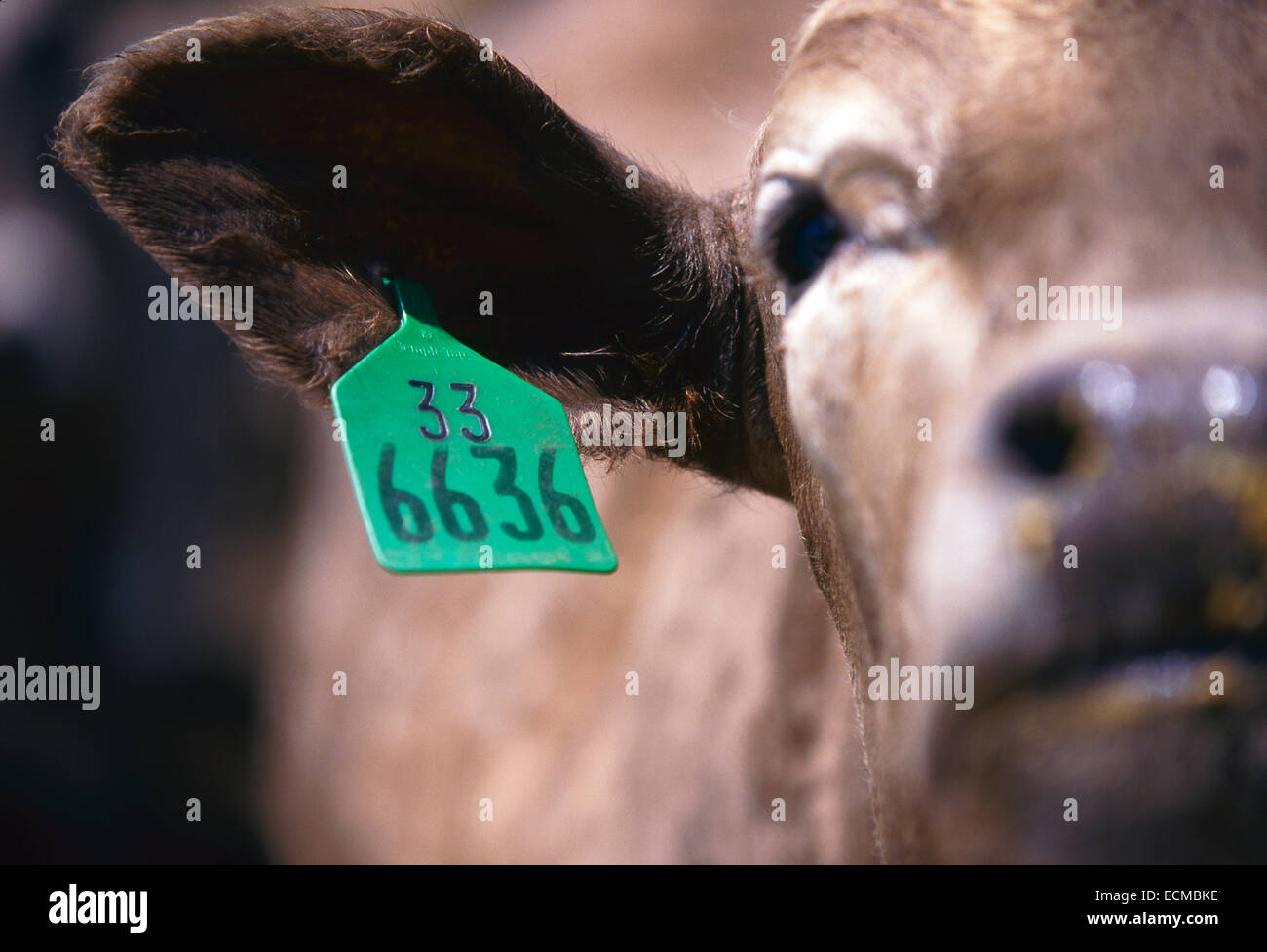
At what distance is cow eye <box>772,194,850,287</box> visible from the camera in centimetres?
152

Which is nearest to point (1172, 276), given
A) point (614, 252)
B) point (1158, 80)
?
point (1158, 80)

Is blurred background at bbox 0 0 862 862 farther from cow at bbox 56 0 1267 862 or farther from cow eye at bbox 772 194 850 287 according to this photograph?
cow eye at bbox 772 194 850 287

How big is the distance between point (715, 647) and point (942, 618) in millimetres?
1865

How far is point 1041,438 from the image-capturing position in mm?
1051

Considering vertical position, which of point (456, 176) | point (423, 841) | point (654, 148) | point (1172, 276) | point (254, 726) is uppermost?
point (654, 148)

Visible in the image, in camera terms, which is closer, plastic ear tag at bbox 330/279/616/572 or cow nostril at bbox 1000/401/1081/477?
cow nostril at bbox 1000/401/1081/477

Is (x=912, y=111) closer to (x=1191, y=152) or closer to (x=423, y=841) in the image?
(x=1191, y=152)

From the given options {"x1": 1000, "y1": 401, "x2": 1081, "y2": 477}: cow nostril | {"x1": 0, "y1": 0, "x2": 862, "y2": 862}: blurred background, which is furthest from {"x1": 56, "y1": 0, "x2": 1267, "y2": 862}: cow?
{"x1": 0, "y1": 0, "x2": 862, "y2": 862}: blurred background

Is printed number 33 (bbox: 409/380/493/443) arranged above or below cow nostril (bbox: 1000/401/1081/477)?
above

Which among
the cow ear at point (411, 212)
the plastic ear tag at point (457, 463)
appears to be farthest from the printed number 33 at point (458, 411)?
the cow ear at point (411, 212)

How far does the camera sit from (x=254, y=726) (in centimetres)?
518

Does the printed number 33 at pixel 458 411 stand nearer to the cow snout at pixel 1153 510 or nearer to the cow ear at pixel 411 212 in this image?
the cow ear at pixel 411 212

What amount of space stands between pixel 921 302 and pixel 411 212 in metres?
0.96

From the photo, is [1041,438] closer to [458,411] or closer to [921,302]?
[921,302]
